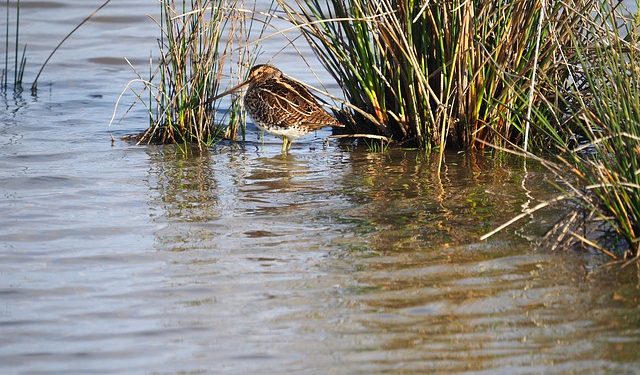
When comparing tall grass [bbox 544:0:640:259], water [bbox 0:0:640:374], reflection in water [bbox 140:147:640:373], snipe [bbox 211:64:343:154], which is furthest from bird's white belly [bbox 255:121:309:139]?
tall grass [bbox 544:0:640:259]

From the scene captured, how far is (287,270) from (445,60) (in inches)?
95.4

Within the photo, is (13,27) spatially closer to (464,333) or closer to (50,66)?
(50,66)

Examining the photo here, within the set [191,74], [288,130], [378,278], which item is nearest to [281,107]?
[288,130]

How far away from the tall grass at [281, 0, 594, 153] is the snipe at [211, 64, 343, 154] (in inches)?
12.7

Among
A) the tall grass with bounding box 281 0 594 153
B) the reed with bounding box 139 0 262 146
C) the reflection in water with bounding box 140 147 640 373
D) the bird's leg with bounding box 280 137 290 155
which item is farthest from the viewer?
the bird's leg with bounding box 280 137 290 155

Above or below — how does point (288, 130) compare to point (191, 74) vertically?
below

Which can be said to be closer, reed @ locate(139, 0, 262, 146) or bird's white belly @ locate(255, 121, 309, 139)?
reed @ locate(139, 0, 262, 146)

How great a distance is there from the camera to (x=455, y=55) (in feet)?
21.7

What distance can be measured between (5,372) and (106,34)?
27.9 feet

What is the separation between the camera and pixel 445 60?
6816 millimetres

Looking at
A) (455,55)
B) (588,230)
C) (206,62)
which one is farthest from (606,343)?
(206,62)

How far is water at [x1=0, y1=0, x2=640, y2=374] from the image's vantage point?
397cm

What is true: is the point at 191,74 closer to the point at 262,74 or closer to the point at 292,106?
the point at 262,74

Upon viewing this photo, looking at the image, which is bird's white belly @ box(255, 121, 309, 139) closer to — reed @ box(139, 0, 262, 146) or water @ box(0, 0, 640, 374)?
water @ box(0, 0, 640, 374)
